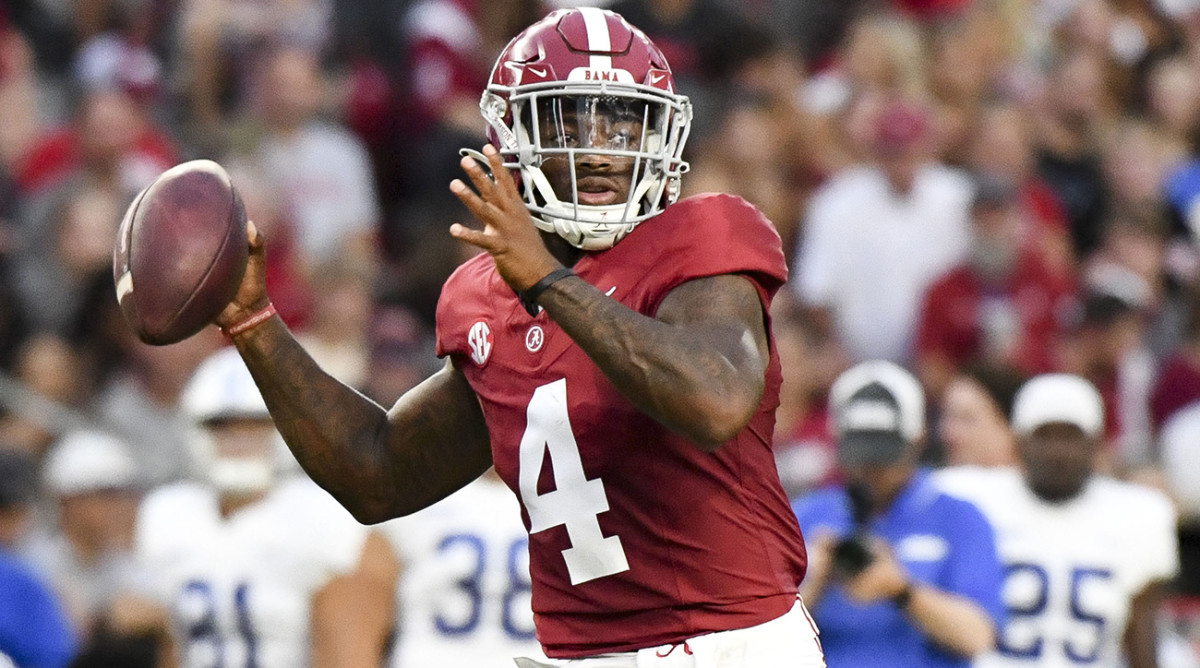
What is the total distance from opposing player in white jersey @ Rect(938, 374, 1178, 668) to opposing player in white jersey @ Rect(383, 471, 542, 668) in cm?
146

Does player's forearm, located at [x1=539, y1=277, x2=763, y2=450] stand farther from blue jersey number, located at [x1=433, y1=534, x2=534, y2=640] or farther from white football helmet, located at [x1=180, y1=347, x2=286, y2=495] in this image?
white football helmet, located at [x1=180, y1=347, x2=286, y2=495]

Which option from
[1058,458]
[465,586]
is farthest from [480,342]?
[1058,458]

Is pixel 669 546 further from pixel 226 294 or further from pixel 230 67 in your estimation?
pixel 230 67

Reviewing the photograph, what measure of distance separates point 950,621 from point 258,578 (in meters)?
2.01

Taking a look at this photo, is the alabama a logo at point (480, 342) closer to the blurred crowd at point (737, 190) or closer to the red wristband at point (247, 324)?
the red wristband at point (247, 324)

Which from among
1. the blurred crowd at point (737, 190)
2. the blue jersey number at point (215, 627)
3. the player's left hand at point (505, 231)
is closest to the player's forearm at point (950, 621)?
the blurred crowd at point (737, 190)

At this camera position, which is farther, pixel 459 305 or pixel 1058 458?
pixel 1058 458

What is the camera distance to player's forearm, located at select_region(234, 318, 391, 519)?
3.40m

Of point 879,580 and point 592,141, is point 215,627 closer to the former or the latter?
point 879,580

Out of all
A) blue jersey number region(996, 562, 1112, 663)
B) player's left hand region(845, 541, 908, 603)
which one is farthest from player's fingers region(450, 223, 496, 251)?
blue jersey number region(996, 562, 1112, 663)

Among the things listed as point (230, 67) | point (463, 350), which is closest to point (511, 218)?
point (463, 350)

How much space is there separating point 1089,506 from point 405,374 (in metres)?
2.40

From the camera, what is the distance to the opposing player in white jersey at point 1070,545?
608 centimetres

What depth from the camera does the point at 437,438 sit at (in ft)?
11.4
